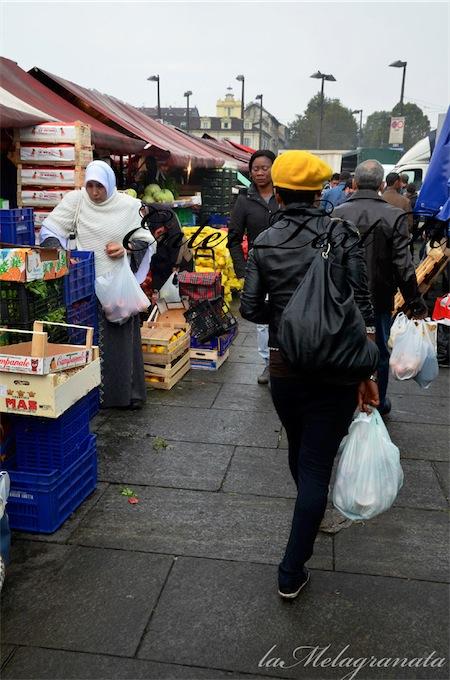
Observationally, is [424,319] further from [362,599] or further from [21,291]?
[21,291]

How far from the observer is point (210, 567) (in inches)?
127

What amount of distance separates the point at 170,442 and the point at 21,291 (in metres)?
1.77

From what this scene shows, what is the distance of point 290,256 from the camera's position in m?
2.73

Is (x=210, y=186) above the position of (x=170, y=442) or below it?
above

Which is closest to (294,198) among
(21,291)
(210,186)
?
(21,291)

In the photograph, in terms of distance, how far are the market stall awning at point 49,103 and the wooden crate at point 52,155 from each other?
1024mm

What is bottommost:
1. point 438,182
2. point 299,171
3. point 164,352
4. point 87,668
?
point 87,668

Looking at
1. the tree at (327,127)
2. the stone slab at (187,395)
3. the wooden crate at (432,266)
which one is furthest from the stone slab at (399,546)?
the tree at (327,127)

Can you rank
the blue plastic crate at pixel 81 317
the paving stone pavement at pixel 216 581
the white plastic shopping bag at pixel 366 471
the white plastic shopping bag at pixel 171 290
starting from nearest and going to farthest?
the paving stone pavement at pixel 216 581
the white plastic shopping bag at pixel 366 471
the blue plastic crate at pixel 81 317
the white plastic shopping bag at pixel 171 290

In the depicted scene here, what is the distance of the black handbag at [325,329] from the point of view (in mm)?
2461

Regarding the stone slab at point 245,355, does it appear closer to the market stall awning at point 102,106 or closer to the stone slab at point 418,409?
the stone slab at point 418,409

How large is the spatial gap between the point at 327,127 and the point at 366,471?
11189cm

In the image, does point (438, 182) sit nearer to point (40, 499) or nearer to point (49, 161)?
point (49, 161)

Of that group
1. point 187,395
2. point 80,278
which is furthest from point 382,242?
point 187,395
